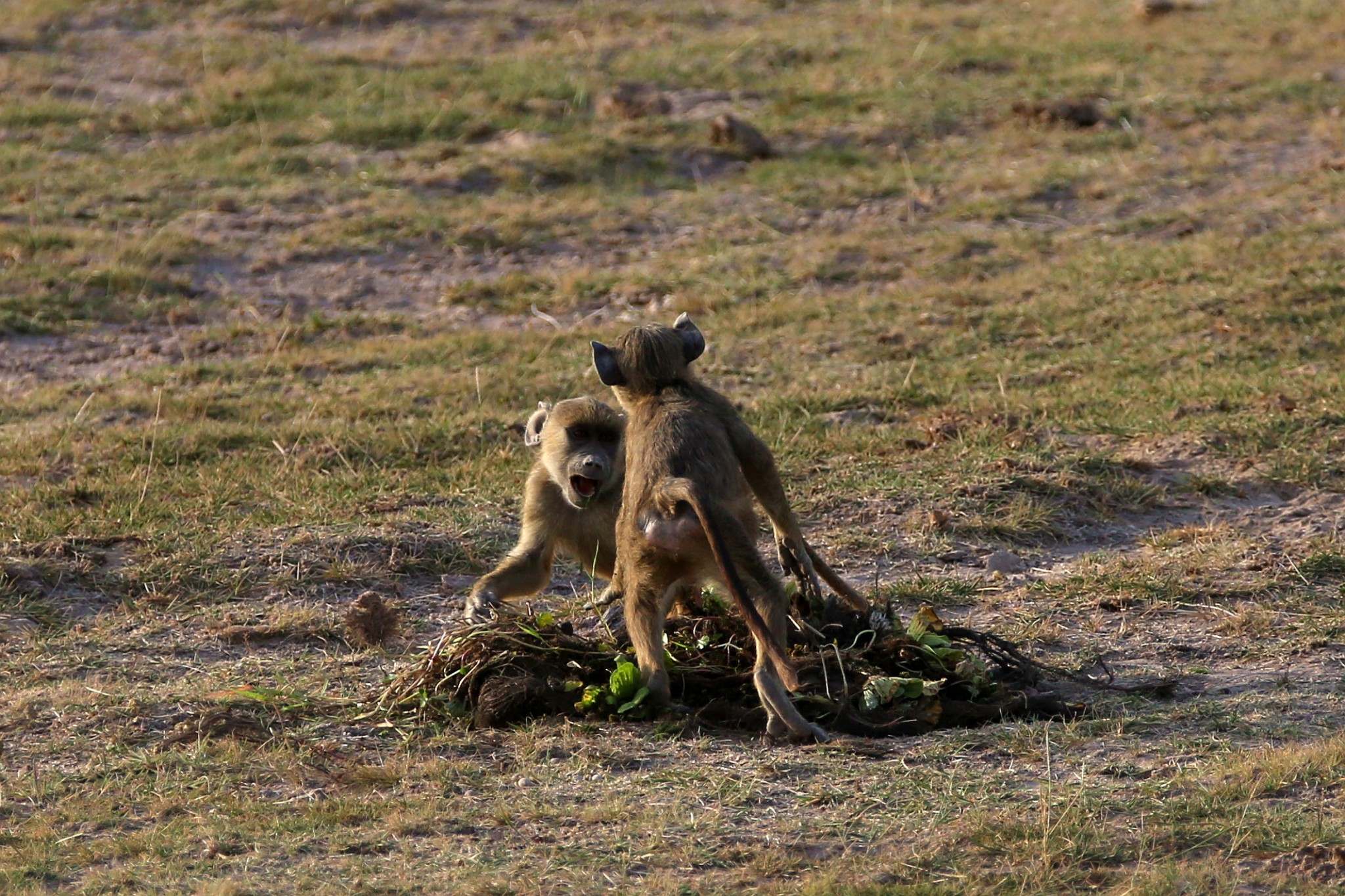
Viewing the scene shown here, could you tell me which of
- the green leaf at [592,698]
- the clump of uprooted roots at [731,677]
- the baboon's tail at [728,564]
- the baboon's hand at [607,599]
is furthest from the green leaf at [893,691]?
the baboon's hand at [607,599]

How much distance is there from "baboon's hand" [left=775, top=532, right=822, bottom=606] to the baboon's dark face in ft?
2.38

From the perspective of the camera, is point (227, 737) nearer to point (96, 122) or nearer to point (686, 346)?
point (686, 346)

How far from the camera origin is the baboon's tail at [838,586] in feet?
18.8

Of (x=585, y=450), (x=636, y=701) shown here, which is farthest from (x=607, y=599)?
(x=636, y=701)

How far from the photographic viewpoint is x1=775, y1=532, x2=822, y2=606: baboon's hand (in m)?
5.78

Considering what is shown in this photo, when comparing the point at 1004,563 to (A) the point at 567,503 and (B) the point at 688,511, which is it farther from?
(B) the point at 688,511

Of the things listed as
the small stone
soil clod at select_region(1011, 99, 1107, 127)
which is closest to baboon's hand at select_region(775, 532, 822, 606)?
the small stone

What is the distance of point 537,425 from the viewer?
22.4 ft

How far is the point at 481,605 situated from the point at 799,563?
1.24m

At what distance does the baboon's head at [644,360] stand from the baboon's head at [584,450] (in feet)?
1.36

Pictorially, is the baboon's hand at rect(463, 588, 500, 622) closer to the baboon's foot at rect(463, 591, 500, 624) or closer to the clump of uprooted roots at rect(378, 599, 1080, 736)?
the baboon's foot at rect(463, 591, 500, 624)

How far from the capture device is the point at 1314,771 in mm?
4750

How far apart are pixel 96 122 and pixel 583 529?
1013 centimetres

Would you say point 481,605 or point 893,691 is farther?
point 481,605
